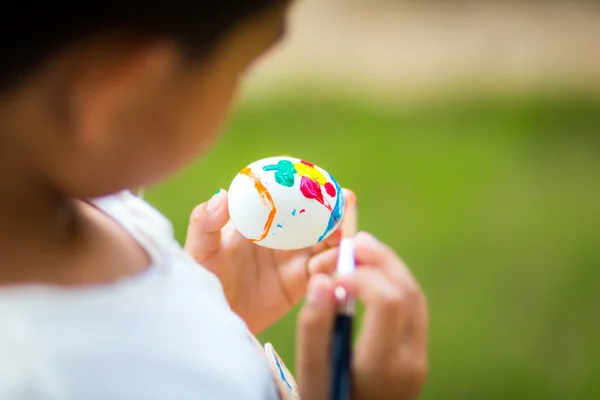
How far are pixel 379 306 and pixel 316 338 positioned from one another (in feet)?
0.14

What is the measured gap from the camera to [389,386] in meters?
0.53

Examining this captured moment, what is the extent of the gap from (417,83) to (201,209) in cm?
188

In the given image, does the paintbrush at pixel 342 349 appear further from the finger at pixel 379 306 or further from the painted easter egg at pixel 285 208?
the painted easter egg at pixel 285 208

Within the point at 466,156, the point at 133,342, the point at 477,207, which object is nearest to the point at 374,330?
the point at 133,342

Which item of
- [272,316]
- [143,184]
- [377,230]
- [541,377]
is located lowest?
[541,377]

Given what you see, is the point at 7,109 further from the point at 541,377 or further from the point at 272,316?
the point at 541,377

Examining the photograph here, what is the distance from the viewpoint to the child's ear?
0.39 metres

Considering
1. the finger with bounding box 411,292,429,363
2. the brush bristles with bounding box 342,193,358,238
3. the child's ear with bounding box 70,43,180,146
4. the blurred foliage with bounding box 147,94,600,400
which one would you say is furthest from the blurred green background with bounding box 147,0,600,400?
the child's ear with bounding box 70,43,180,146

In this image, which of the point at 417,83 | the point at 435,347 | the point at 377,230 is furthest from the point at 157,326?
the point at 417,83

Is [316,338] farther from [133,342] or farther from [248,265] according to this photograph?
[248,265]

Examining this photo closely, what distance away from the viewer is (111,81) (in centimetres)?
40

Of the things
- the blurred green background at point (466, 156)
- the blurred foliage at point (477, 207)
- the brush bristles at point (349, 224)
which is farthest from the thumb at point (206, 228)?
the blurred foliage at point (477, 207)

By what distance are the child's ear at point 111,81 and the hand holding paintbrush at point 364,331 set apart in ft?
0.53

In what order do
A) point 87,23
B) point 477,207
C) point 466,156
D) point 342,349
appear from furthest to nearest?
point 466,156, point 477,207, point 342,349, point 87,23
